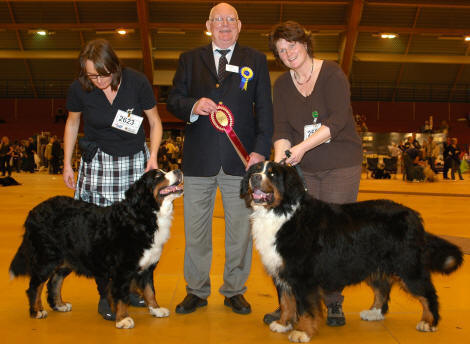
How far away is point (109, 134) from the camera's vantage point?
401cm

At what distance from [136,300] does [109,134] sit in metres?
1.40

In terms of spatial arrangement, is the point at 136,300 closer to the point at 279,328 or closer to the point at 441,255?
the point at 279,328

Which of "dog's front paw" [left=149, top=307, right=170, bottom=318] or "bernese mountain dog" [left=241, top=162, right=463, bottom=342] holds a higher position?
"bernese mountain dog" [left=241, top=162, right=463, bottom=342]

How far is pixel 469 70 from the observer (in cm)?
2814

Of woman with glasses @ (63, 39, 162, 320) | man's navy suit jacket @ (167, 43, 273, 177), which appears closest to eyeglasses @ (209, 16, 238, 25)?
man's navy suit jacket @ (167, 43, 273, 177)

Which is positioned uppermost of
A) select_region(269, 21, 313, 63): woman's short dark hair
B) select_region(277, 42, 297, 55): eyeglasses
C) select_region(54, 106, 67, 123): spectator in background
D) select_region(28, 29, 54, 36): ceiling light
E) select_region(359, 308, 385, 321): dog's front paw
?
select_region(28, 29, 54, 36): ceiling light

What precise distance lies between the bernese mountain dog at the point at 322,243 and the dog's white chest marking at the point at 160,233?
58cm

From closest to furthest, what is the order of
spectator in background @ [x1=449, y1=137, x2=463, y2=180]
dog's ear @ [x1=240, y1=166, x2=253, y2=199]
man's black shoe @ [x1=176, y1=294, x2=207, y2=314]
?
1. dog's ear @ [x1=240, y1=166, x2=253, y2=199]
2. man's black shoe @ [x1=176, y1=294, x2=207, y2=314]
3. spectator in background @ [x1=449, y1=137, x2=463, y2=180]

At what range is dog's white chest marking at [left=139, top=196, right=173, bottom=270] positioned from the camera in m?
3.62

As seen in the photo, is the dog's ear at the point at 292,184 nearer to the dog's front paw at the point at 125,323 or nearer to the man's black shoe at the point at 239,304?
the man's black shoe at the point at 239,304

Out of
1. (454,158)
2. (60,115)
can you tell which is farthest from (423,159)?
(60,115)

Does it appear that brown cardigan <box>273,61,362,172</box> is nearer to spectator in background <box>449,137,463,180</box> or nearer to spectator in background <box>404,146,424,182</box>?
spectator in background <box>404,146,424,182</box>

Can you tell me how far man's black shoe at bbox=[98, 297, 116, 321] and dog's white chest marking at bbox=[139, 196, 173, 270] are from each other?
463 mm

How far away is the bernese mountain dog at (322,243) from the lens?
10.9 feet
